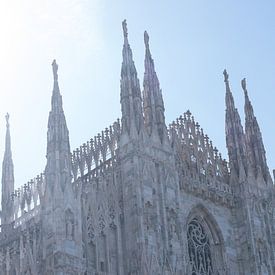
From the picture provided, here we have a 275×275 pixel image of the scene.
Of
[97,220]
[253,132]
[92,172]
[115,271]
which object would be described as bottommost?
[115,271]

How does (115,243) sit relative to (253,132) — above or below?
below

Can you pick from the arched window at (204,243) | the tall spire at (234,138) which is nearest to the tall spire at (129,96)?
the arched window at (204,243)

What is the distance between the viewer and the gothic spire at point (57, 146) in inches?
1387

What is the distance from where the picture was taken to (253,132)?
150 feet

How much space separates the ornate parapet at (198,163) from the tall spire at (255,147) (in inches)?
65.5

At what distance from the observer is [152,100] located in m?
40.3

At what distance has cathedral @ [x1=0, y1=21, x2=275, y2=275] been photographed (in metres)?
34.8

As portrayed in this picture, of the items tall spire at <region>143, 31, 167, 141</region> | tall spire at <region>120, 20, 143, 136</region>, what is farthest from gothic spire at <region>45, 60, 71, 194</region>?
tall spire at <region>143, 31, 167, 141</region>

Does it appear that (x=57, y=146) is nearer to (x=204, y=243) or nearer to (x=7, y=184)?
(x=204, y=243)

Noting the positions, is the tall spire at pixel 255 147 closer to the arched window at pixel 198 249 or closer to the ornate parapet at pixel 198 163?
the ornate parapet at pixel 198 163

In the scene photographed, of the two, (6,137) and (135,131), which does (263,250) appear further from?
(6,137)

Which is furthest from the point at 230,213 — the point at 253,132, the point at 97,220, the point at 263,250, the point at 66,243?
the point at 66,243

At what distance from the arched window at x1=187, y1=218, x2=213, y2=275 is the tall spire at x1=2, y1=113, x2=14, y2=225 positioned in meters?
9.69

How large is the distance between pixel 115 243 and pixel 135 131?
520 cm
